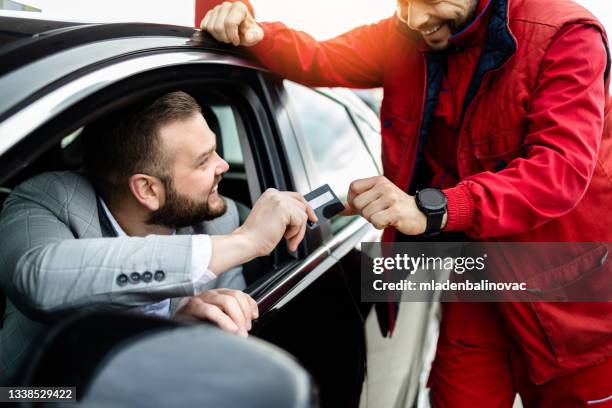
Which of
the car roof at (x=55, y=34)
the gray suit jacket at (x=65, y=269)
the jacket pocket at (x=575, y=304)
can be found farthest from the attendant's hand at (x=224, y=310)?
the jacket pocket at (x=575, y=304)

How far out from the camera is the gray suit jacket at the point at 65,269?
108 cm

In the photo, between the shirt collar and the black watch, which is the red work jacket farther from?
the shirt collar

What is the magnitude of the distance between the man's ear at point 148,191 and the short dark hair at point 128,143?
0.06 feet

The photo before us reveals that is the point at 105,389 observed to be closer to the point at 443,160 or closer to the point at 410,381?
the point at 443,160

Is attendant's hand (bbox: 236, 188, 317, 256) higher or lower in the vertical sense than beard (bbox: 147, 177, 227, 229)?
higher

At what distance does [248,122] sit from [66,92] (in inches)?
33.6

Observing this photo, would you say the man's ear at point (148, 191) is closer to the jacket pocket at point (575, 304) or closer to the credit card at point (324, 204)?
the credit card at point (324, 204)

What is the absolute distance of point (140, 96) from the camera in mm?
1322

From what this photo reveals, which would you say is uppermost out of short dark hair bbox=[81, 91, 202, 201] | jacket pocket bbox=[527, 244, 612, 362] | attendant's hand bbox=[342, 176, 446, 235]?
short dark hair bbox=[81, 91, 202, 201]

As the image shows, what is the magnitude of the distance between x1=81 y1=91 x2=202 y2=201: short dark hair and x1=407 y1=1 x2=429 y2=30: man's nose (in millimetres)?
714

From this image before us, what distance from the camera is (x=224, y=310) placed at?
1.30m

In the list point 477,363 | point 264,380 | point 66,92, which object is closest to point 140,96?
point 66,92

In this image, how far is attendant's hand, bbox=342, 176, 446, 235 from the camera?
1.50 m

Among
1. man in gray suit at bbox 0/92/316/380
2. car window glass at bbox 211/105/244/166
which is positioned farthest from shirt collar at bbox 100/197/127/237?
car window glass at bbox 211/105/244/166
